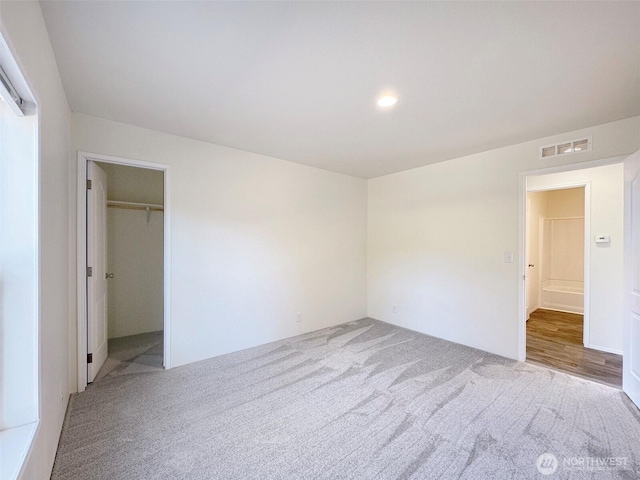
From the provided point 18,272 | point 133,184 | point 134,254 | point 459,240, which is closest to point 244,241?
point 134,254

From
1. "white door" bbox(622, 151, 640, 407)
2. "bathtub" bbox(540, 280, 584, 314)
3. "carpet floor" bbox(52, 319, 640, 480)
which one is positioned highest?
"white door" bbox(622, 151, 640, 407)

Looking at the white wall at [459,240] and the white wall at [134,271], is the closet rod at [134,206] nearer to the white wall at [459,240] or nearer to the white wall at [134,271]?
the white wall at [134,271]

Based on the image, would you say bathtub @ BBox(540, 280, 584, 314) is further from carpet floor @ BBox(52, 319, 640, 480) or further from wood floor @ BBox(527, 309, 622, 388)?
carpet floor @ BBox(52, 319, 640, 480)

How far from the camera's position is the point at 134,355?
324 cm

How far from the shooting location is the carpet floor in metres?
1.64

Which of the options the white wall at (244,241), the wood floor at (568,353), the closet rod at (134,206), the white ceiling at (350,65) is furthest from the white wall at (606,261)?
the closet rod at (134,206)

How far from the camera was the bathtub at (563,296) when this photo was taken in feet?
17.2

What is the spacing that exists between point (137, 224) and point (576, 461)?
5110 millimetres

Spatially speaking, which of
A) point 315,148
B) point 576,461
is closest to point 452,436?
point 576,461

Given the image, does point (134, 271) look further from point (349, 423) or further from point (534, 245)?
point (534, 245)

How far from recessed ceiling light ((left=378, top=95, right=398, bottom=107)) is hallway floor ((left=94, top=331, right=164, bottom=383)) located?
3374 millimetres

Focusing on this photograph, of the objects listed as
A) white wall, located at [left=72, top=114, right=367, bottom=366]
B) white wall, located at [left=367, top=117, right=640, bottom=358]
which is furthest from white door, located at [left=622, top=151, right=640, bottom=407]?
white wall, located at [left=72, top=114, right=367, bottom=366]

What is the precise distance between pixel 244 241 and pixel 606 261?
4.62 m

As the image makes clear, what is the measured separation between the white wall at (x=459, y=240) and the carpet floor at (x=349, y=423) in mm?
721
